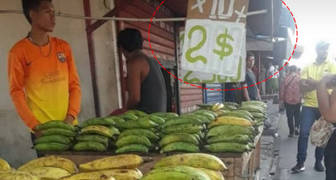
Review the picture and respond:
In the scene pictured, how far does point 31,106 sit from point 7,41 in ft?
3.70

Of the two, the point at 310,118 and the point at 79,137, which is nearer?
the point at 79,137

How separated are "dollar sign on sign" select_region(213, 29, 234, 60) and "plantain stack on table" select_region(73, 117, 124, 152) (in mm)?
1356

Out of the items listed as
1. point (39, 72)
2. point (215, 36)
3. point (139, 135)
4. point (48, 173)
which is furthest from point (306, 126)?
point (48, 173)

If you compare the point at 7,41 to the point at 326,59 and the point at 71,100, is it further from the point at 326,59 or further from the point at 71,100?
the point at 326,59

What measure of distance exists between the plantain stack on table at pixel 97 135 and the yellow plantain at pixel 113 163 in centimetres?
47

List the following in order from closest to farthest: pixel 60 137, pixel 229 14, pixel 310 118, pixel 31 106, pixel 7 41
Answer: pixel 60 137
pixel 31 106
pixel 229 14
pixel 7 41
pixel 310 118

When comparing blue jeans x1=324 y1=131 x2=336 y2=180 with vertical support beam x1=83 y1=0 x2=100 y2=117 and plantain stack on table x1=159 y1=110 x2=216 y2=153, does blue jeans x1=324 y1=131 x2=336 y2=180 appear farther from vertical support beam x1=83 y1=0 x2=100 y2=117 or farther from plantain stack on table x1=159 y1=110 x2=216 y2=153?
vertical support beam x1=83 y1=0 x2=100 y2=117

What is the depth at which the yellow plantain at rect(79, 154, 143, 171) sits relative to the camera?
5.65 feet

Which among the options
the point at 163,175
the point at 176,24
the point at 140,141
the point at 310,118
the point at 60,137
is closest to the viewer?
the point at 163,175

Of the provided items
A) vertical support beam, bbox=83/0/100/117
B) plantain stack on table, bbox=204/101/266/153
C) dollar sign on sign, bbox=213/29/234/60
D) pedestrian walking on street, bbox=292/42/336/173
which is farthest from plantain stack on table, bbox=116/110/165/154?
pedestrian walking on street, bbox=292/42/336/173

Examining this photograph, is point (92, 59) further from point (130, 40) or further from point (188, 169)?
point (188, 169)

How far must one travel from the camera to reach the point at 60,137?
2.32 meters

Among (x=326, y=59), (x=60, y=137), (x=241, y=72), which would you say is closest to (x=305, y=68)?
(x=326, y=59)

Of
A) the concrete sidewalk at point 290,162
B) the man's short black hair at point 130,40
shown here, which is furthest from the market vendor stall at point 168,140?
the concrete sidewalk at point 290,162
